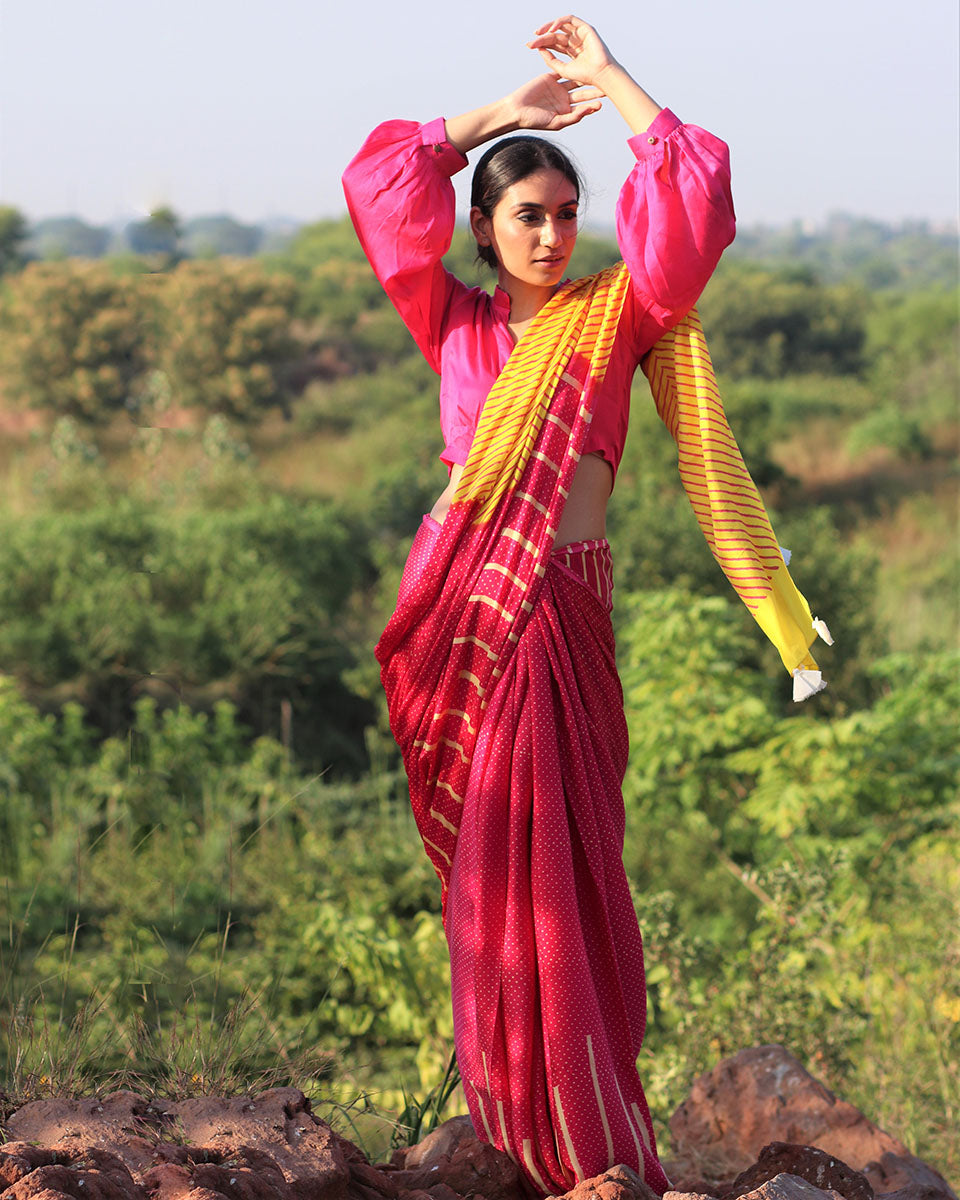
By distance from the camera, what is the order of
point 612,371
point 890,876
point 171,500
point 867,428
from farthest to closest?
point 867,428 < point 171,500 < point 890,876 < point 612,371

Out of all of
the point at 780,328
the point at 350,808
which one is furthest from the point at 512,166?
the point at 780,328

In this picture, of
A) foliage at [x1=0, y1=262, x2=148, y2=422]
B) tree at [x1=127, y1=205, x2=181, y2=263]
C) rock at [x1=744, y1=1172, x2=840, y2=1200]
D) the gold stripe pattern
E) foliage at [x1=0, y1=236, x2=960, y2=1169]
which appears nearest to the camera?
rock at [x1=744, y1=1172, x2=840, y2=1200]

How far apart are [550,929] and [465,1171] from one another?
1.61 feet

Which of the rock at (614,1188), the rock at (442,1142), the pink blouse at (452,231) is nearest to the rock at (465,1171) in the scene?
the rock at (442,1142)

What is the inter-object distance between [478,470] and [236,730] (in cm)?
469

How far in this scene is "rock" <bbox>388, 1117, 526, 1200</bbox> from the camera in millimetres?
2379

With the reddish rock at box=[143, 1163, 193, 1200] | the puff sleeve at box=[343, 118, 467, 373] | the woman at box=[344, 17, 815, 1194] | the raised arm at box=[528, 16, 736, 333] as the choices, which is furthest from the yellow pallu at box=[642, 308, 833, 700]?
the reddish rock at box=[143, 1163, 193, 1200]

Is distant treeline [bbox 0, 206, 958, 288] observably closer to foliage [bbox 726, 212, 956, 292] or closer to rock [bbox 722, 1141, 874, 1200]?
foliage [bbox 726, 212, 956, 292]

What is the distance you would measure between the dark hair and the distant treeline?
1000mm

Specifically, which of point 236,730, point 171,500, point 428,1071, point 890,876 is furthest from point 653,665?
point 171,500

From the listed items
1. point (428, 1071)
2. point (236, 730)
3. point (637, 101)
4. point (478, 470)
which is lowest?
point (428, 1071)

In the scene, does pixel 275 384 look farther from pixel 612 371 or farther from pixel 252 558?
pixel 612 371

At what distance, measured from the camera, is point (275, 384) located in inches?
793

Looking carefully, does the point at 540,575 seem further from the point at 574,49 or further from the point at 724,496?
the point at 574,49
